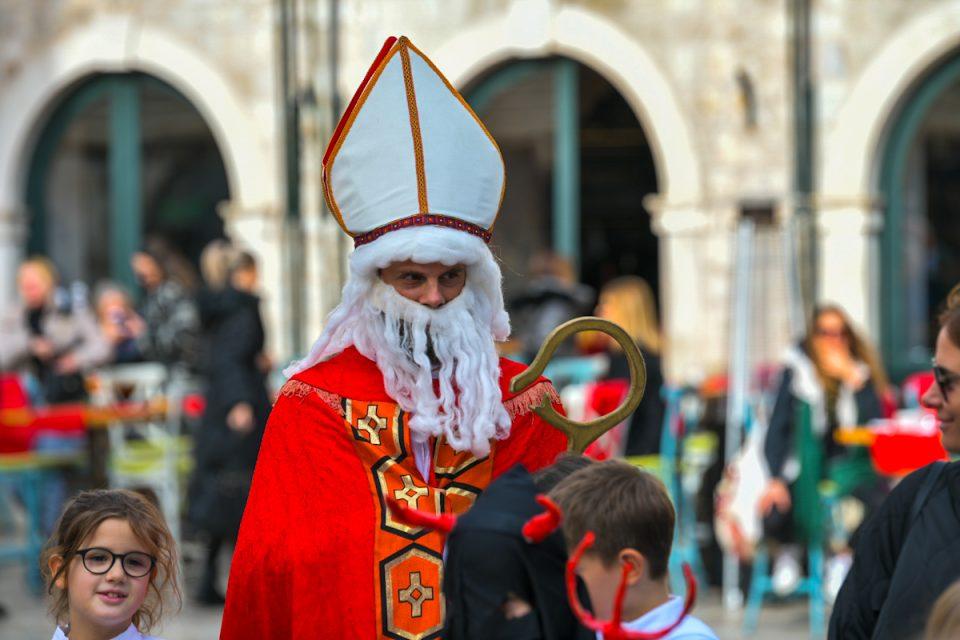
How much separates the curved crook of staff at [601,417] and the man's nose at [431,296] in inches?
7.9

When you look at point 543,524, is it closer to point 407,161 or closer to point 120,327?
point 407,161

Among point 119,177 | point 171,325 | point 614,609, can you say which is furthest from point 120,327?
point 614,609

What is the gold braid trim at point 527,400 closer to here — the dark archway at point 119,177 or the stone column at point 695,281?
the stone column at point 695,281

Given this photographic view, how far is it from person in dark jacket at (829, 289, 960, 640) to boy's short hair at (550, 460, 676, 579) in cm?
53

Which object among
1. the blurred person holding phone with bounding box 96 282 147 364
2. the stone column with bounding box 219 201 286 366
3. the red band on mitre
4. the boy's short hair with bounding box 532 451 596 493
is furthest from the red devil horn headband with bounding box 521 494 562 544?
the stone column with bounding box 219 201 286 366

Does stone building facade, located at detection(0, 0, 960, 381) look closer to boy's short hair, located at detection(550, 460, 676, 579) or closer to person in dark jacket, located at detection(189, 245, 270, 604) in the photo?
person in dark jacket, located at detection(189, 245, 270, 604)

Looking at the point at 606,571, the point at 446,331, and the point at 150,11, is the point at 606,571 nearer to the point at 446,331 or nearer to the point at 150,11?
the point at 446,331

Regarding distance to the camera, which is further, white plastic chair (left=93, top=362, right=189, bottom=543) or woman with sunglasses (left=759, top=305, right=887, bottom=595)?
white plastic chair (left=93, top=362, right=189, bottom=543)

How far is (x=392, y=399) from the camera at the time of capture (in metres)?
3.27

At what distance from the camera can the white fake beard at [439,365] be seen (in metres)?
3.23

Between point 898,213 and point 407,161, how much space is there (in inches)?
314

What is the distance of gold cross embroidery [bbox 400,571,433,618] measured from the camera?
318 centimetres

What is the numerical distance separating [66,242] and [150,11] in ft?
6.28

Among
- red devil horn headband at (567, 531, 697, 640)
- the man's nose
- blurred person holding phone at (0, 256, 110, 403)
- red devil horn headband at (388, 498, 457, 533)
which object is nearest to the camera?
red devil horn headband at (567, 531, 697, 640)
